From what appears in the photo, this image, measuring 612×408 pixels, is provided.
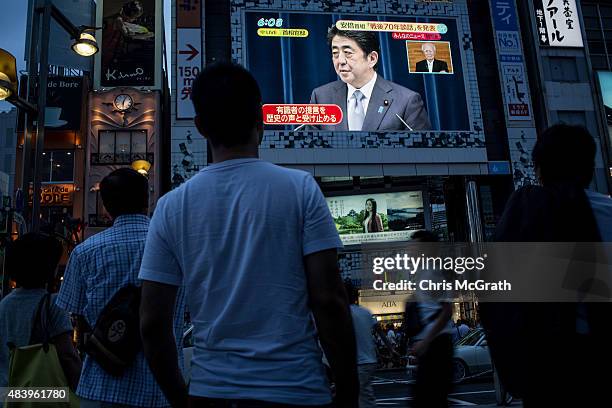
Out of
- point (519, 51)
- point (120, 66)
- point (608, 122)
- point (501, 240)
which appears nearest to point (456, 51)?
point (519, 51)

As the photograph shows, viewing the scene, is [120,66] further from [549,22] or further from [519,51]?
[549,22]

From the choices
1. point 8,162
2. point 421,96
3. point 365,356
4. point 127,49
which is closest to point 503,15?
point 421,96

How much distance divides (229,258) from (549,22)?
29037 millimetres

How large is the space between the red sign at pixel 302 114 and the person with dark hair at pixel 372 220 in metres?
4.75

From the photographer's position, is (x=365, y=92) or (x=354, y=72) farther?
(x=354, y=72)

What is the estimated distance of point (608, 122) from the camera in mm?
25312

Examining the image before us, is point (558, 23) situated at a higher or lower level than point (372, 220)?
higher

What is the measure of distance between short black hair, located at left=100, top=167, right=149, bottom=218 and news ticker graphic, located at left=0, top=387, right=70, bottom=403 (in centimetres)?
96

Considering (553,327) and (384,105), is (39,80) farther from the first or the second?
(384,105)

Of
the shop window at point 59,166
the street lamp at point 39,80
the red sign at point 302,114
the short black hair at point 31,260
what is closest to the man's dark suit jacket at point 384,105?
the red sign at point 302,114

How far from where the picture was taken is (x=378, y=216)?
984 inches

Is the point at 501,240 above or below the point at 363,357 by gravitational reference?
above

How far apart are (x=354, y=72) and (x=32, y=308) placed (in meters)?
21.7

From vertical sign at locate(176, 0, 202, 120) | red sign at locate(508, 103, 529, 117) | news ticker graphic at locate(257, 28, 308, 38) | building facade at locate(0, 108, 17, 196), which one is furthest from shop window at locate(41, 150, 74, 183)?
building facade at locate(0, 108, 17, 196)
